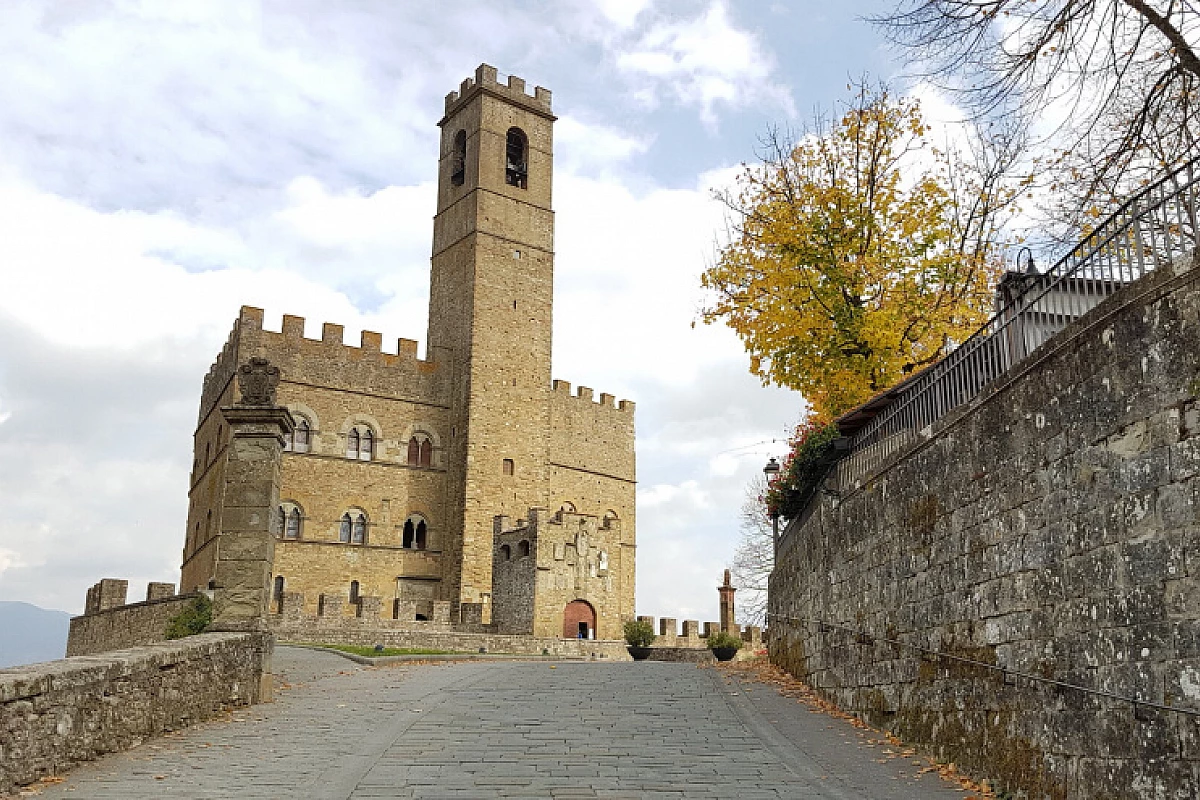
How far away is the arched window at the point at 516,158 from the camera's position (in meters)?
44.3

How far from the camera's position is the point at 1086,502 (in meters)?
7.11

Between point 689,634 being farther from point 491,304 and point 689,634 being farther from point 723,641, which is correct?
point 491,304

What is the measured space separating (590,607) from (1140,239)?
102 feet

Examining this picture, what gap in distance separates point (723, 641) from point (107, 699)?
90.7 feet

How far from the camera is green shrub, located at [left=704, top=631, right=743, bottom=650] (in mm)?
33969

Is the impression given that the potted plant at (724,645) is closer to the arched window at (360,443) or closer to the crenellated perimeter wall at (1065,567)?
the arched window at (360,443)

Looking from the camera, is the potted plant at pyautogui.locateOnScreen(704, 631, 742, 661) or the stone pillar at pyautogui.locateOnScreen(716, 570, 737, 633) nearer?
the potted plant at pyautogui.locateOnScreen(704, 631, 742, 661)

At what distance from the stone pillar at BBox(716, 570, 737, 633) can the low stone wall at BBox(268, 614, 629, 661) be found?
6.89 meters

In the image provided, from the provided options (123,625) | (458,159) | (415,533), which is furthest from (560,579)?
(458,159)

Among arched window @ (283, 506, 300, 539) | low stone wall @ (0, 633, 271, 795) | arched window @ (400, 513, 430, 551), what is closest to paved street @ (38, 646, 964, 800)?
low stone wall @ (0, 633, 271, 795)

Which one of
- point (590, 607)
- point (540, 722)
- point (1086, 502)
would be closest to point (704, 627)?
point (590, 607)

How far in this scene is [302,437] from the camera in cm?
3838

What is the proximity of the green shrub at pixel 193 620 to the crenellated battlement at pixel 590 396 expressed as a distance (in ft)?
98.1

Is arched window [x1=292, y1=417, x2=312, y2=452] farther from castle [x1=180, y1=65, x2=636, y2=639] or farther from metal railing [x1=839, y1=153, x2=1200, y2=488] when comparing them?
metal railing [x1=839, y1=153, x2=1200, y2=488]
